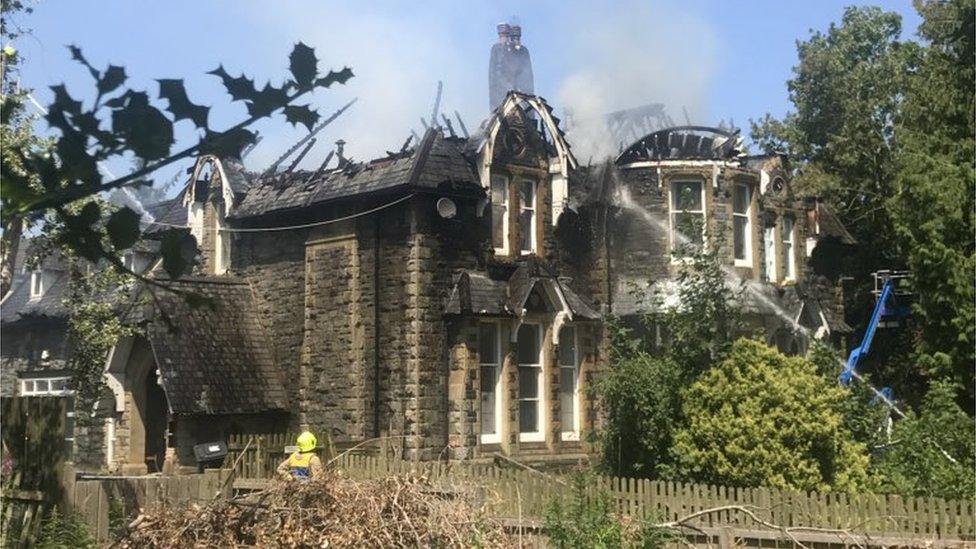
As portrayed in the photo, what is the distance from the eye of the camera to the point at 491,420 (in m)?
22.2

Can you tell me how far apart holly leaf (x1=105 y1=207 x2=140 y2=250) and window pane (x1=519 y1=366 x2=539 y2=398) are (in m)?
18.4

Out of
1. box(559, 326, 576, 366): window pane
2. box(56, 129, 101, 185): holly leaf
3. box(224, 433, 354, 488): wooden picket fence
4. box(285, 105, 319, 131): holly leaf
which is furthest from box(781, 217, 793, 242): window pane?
box(56, 129, 101, 185): holly leaf

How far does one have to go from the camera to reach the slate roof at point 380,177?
69.7 feet

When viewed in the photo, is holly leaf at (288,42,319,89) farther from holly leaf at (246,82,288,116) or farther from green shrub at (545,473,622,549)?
green shrub at (545,473,622,549)

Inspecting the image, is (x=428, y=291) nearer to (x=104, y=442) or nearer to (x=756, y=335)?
(x=756, y=335)

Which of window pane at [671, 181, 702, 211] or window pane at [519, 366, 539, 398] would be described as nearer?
window pane at [519, 366, 539, 398]

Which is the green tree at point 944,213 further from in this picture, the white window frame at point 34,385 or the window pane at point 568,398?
the white window frame at point 34,385

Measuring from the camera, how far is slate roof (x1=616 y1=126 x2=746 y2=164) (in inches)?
985

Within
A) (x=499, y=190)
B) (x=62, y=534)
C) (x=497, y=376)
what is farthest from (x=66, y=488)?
(x=499, y=190)

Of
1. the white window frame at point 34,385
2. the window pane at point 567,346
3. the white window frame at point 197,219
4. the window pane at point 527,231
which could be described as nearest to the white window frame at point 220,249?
the white window frame at point 197,219

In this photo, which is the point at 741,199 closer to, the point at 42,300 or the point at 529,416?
the point at 529,416

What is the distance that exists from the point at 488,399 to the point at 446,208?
12.6 ft

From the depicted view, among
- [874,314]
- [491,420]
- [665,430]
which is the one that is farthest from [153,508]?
[874,314]

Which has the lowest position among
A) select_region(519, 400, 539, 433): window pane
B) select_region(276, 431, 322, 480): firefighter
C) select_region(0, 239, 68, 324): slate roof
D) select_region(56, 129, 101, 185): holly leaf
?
select_region(276, 431, 322, 480): firefighter
